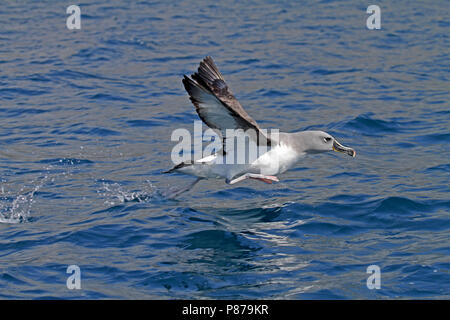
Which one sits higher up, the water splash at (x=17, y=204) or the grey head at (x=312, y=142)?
the grey head at (x=312, y=142)

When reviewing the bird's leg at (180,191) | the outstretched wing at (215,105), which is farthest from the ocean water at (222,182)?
the outstretched wing at (215,105)

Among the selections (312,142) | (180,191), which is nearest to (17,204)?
(180,191)

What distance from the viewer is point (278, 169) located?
428 inches

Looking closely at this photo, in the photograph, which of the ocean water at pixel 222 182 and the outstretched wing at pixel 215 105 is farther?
the outstretched wing at pixel 215 105

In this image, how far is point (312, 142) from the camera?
36.2 ft

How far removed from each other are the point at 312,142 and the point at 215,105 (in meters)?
2.13

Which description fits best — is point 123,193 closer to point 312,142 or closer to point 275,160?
point 275,160

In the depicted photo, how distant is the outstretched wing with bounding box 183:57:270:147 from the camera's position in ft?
30.2

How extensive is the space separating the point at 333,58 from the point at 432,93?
351cm

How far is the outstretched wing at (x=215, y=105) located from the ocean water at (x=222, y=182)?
52.9 inches

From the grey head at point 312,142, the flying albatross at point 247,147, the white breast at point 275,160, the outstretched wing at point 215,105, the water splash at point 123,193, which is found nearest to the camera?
the outstretched wing at point 215,105

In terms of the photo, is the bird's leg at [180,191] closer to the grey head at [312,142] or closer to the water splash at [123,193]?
the water splash at [123,193]

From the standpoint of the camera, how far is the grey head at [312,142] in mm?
10953
